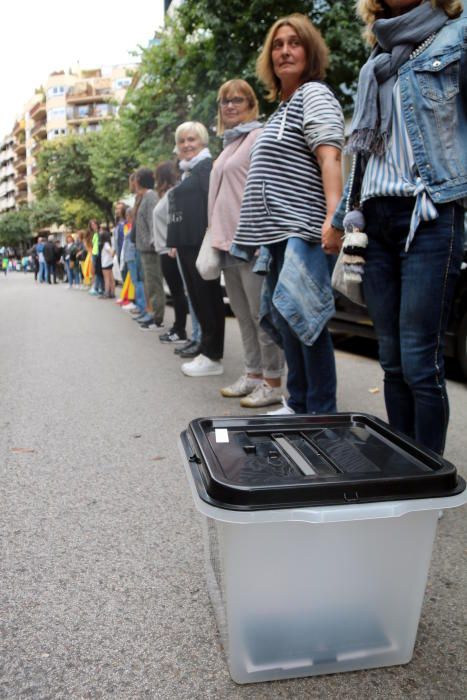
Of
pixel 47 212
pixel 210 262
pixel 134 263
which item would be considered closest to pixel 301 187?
pixel 210 262

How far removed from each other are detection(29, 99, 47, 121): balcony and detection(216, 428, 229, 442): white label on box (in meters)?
111

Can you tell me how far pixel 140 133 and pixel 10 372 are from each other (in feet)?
53.3

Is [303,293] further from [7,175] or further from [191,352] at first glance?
[7,175]

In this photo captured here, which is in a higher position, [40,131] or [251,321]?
[40,131]

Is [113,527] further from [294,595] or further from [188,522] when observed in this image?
[294,595]

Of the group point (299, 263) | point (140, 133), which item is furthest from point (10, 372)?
point (140, 133)

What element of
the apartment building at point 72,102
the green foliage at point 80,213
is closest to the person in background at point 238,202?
the green foliage at point 80,213

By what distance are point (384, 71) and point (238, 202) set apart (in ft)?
7.18

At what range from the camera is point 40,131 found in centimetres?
10412

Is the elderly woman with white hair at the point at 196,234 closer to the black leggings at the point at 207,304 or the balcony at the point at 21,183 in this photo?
the black leggings at the point at 207,304

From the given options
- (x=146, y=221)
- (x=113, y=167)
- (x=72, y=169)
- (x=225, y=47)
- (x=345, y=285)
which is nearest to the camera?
(x=345, y=285)

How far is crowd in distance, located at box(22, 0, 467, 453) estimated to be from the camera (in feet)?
7.64

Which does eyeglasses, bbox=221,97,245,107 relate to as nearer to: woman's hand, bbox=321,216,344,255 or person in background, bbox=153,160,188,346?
woman's hand, bbox=321,216,344,255

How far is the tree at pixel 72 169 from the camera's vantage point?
43.4 meters
